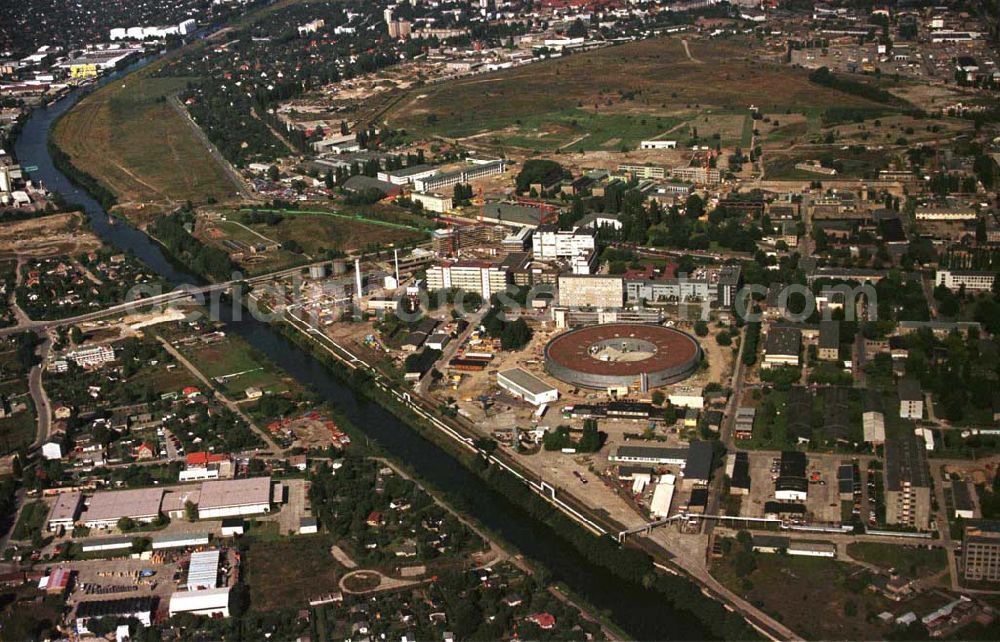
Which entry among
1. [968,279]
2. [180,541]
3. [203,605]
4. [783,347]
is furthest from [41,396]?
[968,279]

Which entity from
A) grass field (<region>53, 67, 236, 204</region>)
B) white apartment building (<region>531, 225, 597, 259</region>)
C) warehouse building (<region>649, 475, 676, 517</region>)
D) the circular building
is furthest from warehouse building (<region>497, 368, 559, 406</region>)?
grass field (<region>53, 67, 236, 204</region>)

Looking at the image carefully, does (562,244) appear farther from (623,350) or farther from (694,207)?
(623,350)

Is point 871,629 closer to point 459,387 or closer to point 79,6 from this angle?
point 459,387

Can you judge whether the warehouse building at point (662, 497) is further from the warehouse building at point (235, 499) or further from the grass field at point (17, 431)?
the grass field at point (17, 431)

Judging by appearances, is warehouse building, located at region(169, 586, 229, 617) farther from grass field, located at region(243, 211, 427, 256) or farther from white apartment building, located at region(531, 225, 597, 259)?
grass field, located at region(243, 211, 427, 256)

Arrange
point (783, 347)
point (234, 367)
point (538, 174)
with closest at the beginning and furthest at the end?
point (783, 347) → point (234, 367) → point (538, 174)

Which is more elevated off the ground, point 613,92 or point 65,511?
point 65,511
